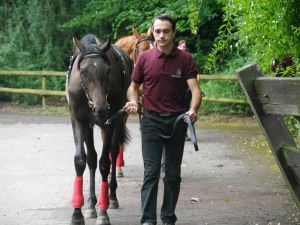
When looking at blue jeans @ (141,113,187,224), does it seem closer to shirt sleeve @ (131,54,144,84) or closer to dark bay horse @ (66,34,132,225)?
shirt sleeve @ (131,54,144,84)

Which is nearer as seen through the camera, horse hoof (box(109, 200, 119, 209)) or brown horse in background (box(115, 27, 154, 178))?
horse hoof (box(109, 200, 119, 209))

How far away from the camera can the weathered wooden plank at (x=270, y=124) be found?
584 cm

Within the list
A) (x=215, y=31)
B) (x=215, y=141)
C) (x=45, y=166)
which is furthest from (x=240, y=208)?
(x=215, y=31)

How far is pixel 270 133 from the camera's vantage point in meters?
6.02

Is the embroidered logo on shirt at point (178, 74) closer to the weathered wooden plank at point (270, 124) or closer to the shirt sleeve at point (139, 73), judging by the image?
the shirt sleeve at point (139, 73)

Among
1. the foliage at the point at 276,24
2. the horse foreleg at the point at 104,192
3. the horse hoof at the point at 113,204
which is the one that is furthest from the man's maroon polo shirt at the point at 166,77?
the horse hoof at the point at 113,204

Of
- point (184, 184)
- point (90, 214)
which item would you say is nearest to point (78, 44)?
point (90, 214)

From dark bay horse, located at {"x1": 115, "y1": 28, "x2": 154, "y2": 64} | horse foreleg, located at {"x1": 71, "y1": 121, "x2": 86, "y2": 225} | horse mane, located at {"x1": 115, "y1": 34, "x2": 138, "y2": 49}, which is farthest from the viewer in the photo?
horse mane, located at {"x1": 115, "y1": 34, "x2": 138, "y2": 49}

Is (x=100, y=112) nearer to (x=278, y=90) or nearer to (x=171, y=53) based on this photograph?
(x=171, y=53)

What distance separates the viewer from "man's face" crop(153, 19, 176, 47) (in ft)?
22.6

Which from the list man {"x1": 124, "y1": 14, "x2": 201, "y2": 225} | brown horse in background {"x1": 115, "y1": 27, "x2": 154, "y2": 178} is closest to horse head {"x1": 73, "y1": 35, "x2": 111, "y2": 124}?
man {"x1": 124, "y1": 14, "x2": 201, "y2": 225}

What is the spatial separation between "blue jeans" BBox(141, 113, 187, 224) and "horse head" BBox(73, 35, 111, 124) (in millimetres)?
540

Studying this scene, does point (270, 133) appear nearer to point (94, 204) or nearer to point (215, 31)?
point (94, 204)

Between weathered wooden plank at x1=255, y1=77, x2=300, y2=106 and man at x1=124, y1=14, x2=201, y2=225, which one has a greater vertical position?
weathered wooden plank at x1=255, y1=77, x2=300, y2=106
